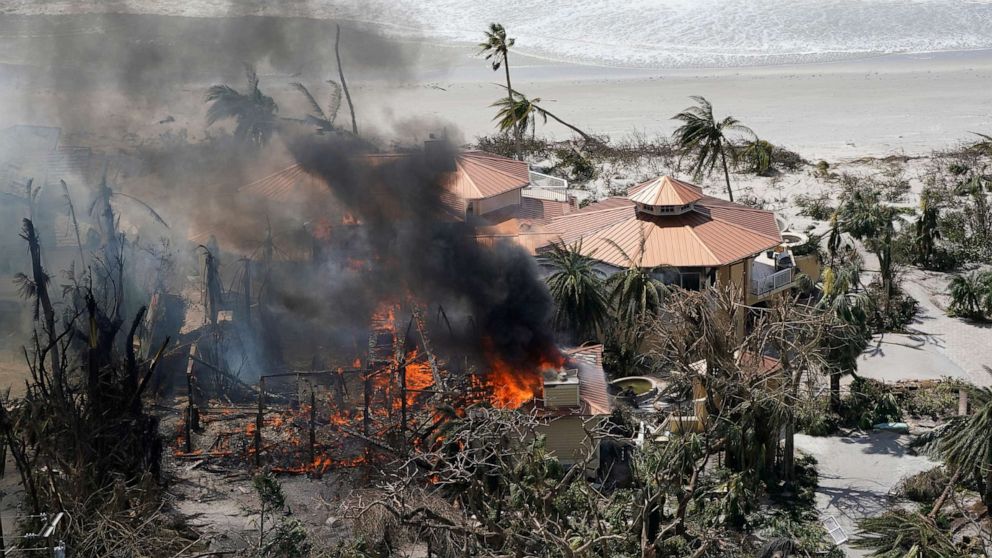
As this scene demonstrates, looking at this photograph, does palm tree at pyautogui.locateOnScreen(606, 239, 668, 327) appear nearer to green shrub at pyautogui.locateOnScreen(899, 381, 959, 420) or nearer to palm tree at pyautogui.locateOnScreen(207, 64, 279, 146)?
green shrub at pyautogui.locateOnScreen(899, 381, 959, 420)

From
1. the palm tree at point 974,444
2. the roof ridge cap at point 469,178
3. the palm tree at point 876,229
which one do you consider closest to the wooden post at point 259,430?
the roof ridge cap at point 469,178

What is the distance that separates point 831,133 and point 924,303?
66.0ft

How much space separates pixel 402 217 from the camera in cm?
3378

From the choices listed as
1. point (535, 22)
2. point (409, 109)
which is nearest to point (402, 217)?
point (409, 109)

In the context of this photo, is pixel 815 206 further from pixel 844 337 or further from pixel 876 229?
pixel 844 337

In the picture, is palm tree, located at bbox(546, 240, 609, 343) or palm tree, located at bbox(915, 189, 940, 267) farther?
palm tree, located at bbox(915, 189, 940, 267)

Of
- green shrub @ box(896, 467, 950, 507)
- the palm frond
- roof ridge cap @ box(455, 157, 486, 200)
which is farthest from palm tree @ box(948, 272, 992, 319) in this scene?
the palm frond

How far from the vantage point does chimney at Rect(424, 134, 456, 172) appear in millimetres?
37250

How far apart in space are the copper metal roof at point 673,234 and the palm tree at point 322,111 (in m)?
9.44

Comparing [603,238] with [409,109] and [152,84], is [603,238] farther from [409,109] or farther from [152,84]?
[409,109]

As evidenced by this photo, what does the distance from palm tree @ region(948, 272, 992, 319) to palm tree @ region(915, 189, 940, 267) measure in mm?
3532

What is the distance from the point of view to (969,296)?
121 feet

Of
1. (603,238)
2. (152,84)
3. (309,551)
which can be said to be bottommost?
(309,551)

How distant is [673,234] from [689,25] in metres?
44.0
